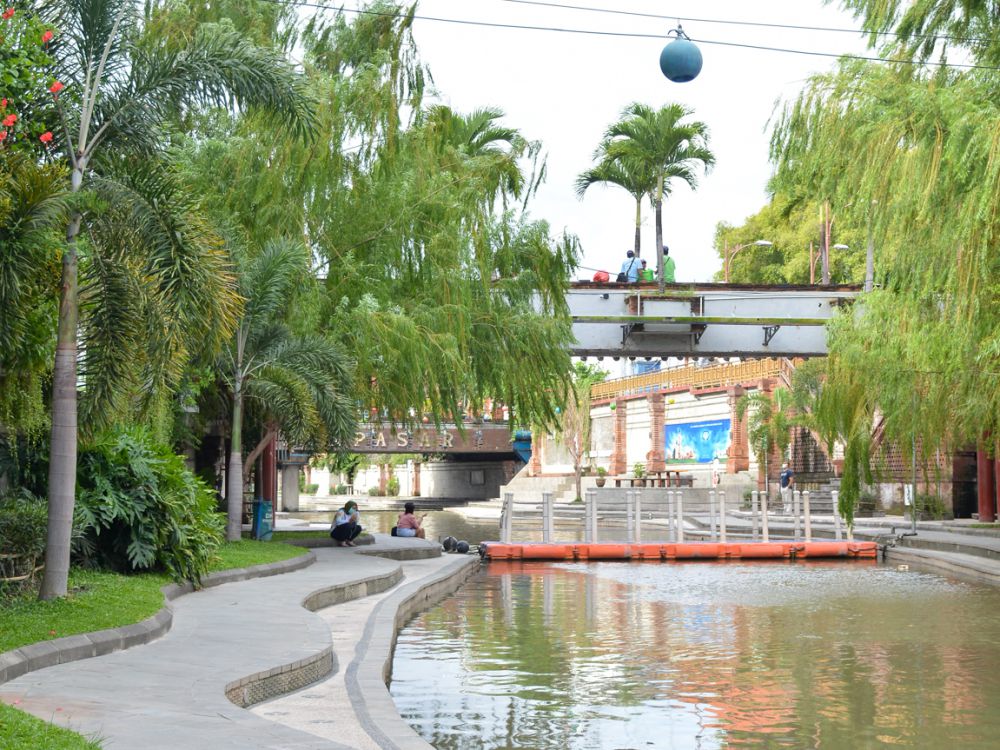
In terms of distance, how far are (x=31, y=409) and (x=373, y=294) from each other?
1018cm

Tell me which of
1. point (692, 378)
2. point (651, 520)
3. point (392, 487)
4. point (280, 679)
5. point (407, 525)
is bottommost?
point (280, 679)

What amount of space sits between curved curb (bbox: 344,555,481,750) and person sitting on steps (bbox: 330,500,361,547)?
534cm

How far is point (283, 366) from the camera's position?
22094 mm

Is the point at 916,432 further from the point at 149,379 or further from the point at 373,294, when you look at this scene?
the point at 149,379

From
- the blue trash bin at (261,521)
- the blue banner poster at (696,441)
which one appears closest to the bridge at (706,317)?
the blue trash bin at (261,521)

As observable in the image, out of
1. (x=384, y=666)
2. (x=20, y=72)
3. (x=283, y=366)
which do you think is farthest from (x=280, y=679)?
(x=283, y=366)

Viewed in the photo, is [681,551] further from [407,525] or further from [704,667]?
[704,667]

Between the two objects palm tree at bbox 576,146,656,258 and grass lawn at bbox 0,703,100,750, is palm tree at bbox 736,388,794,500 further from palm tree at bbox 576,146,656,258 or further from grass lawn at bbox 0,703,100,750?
grass lawn at bbox 0,703,100,750

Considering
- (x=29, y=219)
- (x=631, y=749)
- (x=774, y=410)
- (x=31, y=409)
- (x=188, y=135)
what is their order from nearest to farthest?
(x=631, y=749) < (x=29, y=219) < (x=31, y=409) < (x=188, y=135) < (x=774, y=410)

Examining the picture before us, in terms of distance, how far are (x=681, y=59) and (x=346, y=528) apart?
14.7 metres

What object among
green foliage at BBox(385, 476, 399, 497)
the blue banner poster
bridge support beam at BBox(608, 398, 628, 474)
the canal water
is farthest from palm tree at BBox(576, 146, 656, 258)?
green foliage at BBox(385, 476, 399, 497)

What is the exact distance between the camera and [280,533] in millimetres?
29078

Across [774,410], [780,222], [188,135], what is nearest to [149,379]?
[188,135]

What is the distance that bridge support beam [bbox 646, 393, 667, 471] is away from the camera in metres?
69.1
